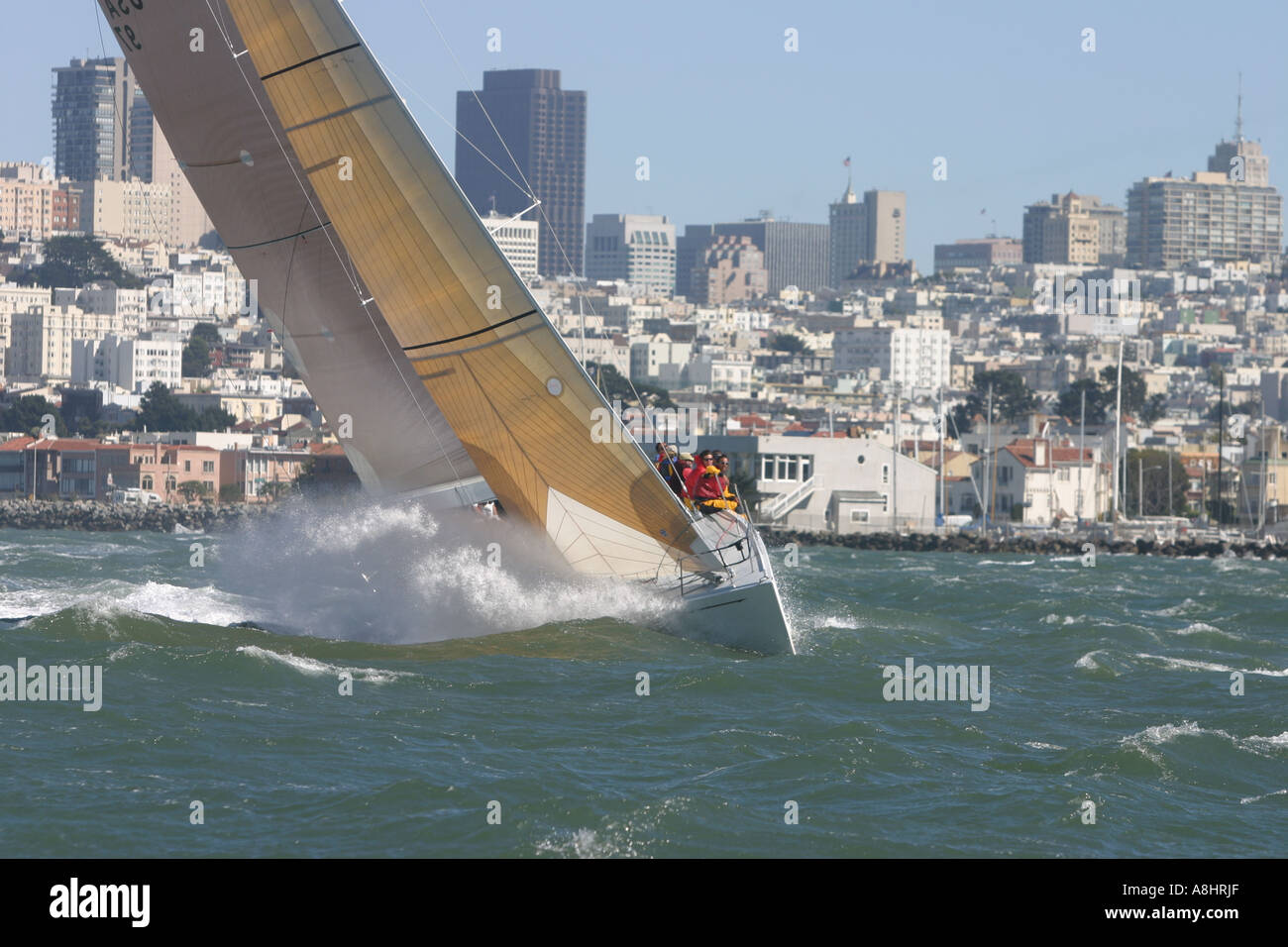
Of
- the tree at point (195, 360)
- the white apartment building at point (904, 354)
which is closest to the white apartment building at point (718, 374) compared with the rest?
the white apartment building at point (904, 354)

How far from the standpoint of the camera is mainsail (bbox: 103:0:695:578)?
37.7 feet

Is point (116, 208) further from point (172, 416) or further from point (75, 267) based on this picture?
point (172, 416)

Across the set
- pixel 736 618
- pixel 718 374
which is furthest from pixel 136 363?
pixel 736 618

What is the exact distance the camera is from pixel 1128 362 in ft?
471

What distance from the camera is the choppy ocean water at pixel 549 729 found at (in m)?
8.06

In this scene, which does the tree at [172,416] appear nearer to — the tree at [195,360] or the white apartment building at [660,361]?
the tree at [195,360]

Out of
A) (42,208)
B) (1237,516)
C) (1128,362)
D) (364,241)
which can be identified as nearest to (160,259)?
(42,208)

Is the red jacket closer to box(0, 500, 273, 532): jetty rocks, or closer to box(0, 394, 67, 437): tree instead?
box(0, 500, 273, 532): jetty rocks

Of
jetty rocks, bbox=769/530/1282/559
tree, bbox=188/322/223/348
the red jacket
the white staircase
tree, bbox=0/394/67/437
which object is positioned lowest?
jetty rocks, bbox=769/530/1282/559

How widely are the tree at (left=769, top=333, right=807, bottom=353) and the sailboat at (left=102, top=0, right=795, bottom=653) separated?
13900 cm

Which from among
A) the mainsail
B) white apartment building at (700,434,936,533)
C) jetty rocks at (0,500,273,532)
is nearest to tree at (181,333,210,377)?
jetty rocks at (0,500,273,532)

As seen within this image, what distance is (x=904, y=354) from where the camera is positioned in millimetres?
139375
